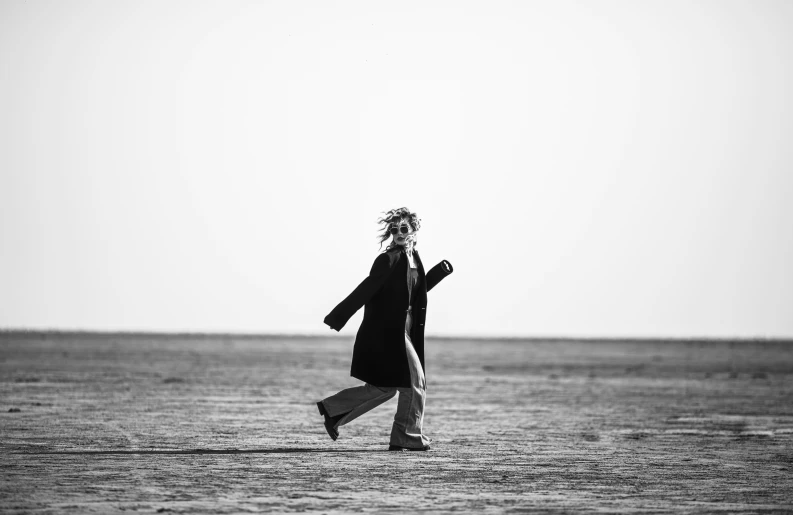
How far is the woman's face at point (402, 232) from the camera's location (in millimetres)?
12102

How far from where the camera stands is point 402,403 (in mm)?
11688

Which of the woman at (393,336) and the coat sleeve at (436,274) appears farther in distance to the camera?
the coat sleeve at (436,274)

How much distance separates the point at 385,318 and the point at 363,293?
309 millimetres

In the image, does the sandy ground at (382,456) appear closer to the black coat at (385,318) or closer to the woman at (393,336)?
the woman at (393,336)

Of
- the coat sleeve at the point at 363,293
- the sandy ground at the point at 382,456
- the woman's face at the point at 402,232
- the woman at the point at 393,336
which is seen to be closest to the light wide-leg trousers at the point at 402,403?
the woman at the point at 393,336

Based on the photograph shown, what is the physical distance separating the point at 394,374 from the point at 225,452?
1643mm

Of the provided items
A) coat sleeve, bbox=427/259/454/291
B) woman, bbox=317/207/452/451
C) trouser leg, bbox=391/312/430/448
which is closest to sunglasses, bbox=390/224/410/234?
woman, bbox=317/207/452/451

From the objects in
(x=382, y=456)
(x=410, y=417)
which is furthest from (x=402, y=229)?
(x=382, y=456)

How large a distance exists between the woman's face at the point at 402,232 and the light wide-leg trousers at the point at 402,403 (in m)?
0.74

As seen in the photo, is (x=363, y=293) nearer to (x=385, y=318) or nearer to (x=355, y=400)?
(x=385, y=318)

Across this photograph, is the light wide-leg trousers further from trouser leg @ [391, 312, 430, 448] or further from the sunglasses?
the sunglasses

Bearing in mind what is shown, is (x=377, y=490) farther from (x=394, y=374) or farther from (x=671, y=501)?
(x=394, y=374)

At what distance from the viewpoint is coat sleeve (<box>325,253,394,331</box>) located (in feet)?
38.6

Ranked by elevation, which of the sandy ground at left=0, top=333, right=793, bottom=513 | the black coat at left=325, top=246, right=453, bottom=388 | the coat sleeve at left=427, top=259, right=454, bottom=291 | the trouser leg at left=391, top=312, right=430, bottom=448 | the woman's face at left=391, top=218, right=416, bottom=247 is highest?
the woman's face at left=391, top=218, right=416, bottom=247
